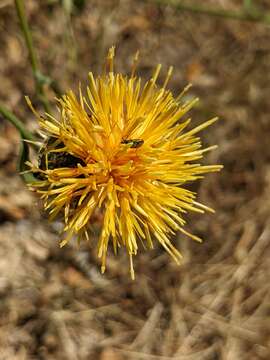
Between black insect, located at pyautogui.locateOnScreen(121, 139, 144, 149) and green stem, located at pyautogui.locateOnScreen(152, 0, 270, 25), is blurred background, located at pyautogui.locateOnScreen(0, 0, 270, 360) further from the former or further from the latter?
black insect, located at pyautogui.locateOnScreen(121, 139, 144, 149)

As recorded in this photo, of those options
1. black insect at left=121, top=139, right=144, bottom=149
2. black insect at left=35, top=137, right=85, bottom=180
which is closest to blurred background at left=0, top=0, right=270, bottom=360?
black insect at left=35, top=137, right=85, bottom=180

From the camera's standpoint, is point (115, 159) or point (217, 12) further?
point (217, 12)

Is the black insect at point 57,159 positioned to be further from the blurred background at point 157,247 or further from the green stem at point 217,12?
the green stem at point 217,12

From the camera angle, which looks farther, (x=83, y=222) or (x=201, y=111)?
(x=201, y=111)

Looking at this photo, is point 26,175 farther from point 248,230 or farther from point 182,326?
point 248,230

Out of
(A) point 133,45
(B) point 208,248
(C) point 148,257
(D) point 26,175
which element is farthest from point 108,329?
(A) point 133,45

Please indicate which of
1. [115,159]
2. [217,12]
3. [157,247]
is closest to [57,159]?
[115,159]

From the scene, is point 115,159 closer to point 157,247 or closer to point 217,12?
point 217,12
